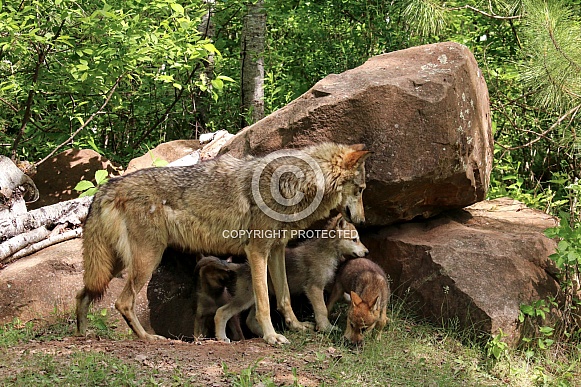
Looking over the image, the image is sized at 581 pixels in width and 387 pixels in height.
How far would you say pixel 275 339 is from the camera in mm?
6148

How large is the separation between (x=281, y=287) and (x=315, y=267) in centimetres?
49

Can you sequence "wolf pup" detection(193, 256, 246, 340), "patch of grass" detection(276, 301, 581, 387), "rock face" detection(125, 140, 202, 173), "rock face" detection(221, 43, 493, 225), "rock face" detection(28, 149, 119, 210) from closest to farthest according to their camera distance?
"patch of grass" detection(276, 301, 581, 387)
"rock face" detection(221, 43, 493, 225)
"wolf pup" detection(193, 256, 246, 340)
"rock face" detection(125, 140, 202, 173)
"rock face" detection(28, 149, 119, 210)

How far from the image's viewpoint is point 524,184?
34.1 ft

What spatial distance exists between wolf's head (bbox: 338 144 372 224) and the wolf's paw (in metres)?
1.29

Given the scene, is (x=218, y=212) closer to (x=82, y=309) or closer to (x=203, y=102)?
(x=82, y=309)

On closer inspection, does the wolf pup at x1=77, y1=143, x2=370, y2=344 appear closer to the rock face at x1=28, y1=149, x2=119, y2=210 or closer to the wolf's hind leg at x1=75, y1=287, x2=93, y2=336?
the wolf's hind leg at x1=75, y1=287, x2=93, y2=336

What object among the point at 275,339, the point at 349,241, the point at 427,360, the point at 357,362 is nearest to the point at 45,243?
the point at 275,339

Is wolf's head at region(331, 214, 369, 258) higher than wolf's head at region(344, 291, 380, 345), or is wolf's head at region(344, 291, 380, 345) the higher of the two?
wolf's head at region(331, 214, 369, 258)

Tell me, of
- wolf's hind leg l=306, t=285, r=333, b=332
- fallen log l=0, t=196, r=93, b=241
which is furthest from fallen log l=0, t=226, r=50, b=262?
wolf's hind leg l=306, t=285, r=333, b=332

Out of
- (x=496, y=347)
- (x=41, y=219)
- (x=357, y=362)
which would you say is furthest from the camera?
(x=41, y=219)

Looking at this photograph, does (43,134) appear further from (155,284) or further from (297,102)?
(297,102)

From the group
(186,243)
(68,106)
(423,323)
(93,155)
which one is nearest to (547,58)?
(423,323)

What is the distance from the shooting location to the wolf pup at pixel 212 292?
277 inches

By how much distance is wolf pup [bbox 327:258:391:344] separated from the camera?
20.1ft
